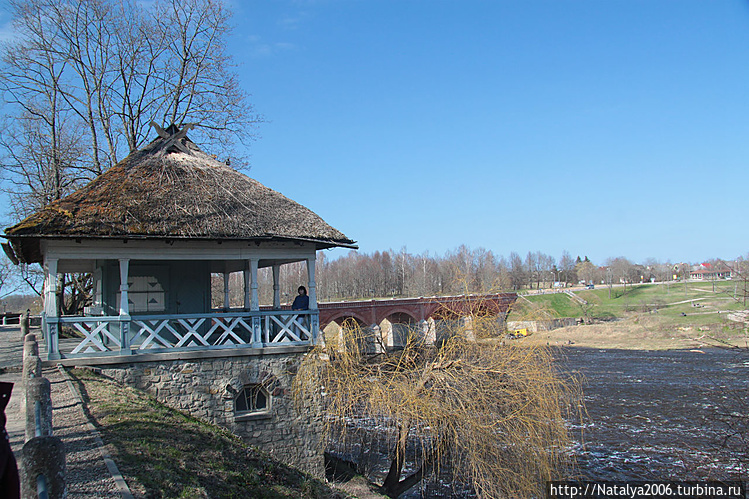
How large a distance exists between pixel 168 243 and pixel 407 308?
984 inches

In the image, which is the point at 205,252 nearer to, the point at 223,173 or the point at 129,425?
the point at 223,173

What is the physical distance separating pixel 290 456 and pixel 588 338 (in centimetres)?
3936

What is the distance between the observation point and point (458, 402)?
368 inches

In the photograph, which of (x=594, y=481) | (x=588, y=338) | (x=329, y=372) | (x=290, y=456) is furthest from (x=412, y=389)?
(x=588, y=338)

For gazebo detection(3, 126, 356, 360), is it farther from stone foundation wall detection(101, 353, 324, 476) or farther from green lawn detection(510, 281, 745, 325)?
green lawn detection(510, 281, 745, 325)

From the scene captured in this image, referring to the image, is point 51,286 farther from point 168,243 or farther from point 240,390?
point 240,390

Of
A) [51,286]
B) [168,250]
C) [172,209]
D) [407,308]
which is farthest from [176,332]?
[407,308]

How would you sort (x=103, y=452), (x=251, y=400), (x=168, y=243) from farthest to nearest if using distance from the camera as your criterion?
(x=251, y=400)
(x=168, y=243)
(x=103, y=452)

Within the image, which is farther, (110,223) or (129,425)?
(110,223)

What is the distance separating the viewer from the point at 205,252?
1120cm

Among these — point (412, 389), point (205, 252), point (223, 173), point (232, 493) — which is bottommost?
point (232, 493)

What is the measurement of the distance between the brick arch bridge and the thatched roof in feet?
9.21

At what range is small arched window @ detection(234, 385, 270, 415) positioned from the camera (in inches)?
439

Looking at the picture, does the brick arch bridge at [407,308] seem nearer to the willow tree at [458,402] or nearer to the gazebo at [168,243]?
the willow tree at [458,402]
